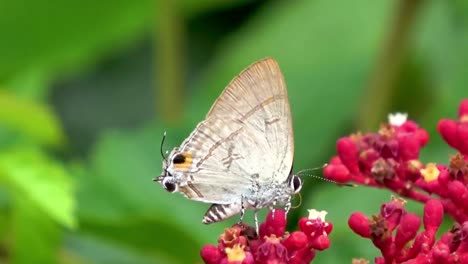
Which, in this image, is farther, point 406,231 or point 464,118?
point 464,118

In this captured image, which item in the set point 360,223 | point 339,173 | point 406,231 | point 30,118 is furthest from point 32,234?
point 406,231

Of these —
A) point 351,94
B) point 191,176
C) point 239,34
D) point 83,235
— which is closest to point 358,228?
point 191,176

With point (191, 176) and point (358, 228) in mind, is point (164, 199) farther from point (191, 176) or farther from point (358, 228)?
point (358, 228)

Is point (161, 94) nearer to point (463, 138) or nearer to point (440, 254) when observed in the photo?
point (463, 138)

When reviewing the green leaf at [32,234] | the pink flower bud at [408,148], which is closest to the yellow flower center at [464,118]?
the pink flower bud at [408,148]

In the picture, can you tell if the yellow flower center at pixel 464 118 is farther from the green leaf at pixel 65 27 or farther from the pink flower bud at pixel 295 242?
the green leaf at pixel 65 27

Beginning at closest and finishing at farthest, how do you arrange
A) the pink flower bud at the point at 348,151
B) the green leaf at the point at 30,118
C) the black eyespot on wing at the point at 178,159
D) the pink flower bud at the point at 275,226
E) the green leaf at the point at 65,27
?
the pink flower bud at the point at 275,226 → the black eyespot on wing at the point at 178,159 → the pink flower bud at the point at 348,151 → the green leaf at the point at 30,118 → the green leaf at the point at 65,27
